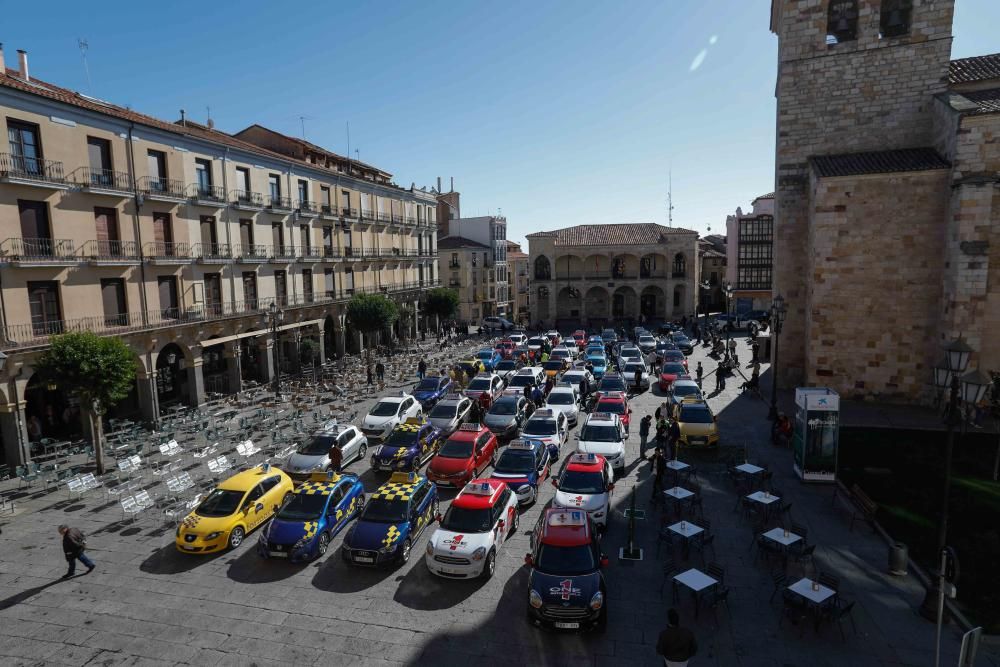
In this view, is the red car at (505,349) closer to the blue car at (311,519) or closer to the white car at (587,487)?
the white car at (587,487)

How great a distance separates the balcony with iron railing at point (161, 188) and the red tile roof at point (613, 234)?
43.0 meters

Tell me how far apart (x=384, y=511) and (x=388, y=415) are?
9.62m

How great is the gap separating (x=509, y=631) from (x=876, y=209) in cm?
2399

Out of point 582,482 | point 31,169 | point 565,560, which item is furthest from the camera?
point 31,169

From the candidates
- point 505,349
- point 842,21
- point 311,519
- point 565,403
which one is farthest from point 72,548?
point 842,21

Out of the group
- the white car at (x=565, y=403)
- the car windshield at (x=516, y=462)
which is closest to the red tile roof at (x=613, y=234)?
the white car at (x=565, y=403)

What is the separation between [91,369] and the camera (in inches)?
704

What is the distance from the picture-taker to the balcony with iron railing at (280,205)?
110 ft

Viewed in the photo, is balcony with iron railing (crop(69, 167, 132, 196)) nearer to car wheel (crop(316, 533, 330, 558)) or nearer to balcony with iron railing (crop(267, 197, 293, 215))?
balcony with iron railing (crop(267, 197, 293, 215))

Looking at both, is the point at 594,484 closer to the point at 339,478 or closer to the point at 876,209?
the point at 339,478

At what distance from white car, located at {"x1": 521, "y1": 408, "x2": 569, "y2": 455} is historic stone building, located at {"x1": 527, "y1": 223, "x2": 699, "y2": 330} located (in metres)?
43.9

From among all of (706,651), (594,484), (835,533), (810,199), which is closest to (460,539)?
(594,484)

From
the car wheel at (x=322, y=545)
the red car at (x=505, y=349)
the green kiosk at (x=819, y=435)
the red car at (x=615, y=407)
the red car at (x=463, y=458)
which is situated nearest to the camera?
the car wheel at (x=322, y=545)

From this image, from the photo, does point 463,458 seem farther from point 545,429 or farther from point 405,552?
point 405,552
